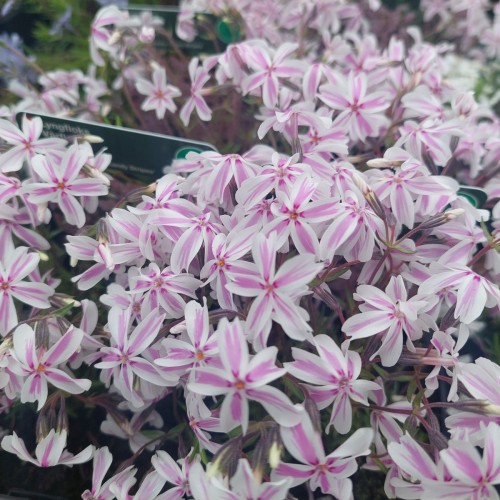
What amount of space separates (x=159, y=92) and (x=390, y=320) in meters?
0.66

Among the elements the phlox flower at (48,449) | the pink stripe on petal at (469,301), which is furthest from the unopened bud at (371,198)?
the phlox flower at (48,449)

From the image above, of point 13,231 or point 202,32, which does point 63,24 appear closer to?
point 202,32

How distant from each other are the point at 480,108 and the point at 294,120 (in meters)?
0.47

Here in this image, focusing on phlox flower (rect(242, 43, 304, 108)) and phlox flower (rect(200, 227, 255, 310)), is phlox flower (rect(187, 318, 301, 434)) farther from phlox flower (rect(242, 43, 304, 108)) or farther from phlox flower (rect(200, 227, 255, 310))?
phlox flower (rect(242, 43, 304, 108))

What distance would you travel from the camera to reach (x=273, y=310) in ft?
1.87

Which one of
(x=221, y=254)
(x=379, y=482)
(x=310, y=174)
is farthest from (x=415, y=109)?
(x=379, y=482)

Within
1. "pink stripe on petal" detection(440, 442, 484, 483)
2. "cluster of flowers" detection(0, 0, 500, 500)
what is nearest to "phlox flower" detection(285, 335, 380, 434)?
"cluster of flowers" detection(0, 0, 500, 500)

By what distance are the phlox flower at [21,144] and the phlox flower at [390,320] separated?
1.67 feet

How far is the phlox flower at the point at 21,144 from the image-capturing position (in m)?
0.81

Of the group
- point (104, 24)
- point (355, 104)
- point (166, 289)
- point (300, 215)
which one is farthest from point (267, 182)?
point (104, 24)

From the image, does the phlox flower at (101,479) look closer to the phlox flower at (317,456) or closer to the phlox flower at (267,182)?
the phlox flower at (317,456)

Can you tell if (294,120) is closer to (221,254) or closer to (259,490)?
(221,254)

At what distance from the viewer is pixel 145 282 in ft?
2.21

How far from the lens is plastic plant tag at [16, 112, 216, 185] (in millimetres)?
943
